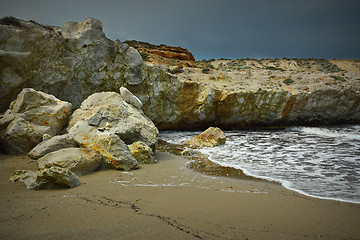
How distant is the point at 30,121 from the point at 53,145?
189 centimetres

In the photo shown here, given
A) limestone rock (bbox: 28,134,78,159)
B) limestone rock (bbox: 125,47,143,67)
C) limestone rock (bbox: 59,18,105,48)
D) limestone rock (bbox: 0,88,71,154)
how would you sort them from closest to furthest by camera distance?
limestone rock (bbox: 28,134,78,159) → limestone rock (bbox: 0,88,71,154) → limestone rock (bbox: 59,18,105,48) → limestone rock (bbox: 125,47,143,67)

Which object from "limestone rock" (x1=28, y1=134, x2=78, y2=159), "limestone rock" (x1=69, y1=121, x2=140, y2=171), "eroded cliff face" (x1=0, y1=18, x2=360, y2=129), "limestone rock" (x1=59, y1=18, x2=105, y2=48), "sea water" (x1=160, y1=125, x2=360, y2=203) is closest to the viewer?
"sea water" (x1=160, y1=125, x2=360, y2=203)

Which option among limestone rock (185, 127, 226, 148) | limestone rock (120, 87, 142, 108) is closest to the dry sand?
limestone rock (120, 87, 142, 108)

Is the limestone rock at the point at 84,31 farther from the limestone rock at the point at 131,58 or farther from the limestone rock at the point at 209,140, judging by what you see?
the limestone rock at the point at 209,140

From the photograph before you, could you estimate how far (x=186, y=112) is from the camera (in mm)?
15516

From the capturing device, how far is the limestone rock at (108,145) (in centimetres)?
546

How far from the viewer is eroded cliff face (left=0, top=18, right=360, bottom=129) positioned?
10078 mm

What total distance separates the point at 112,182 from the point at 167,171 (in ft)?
5.35

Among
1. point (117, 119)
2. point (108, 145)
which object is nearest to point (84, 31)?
point (117, 119)

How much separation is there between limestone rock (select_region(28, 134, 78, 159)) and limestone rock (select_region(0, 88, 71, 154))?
31.5 inches

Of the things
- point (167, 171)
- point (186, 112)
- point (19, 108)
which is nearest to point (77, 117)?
point (19, 108)

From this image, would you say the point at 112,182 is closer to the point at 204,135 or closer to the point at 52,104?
the point at 52,104

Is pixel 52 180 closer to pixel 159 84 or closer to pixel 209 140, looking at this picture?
pixel 209 140

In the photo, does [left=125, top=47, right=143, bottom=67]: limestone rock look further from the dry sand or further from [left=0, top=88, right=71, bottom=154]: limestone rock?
the dry sand
